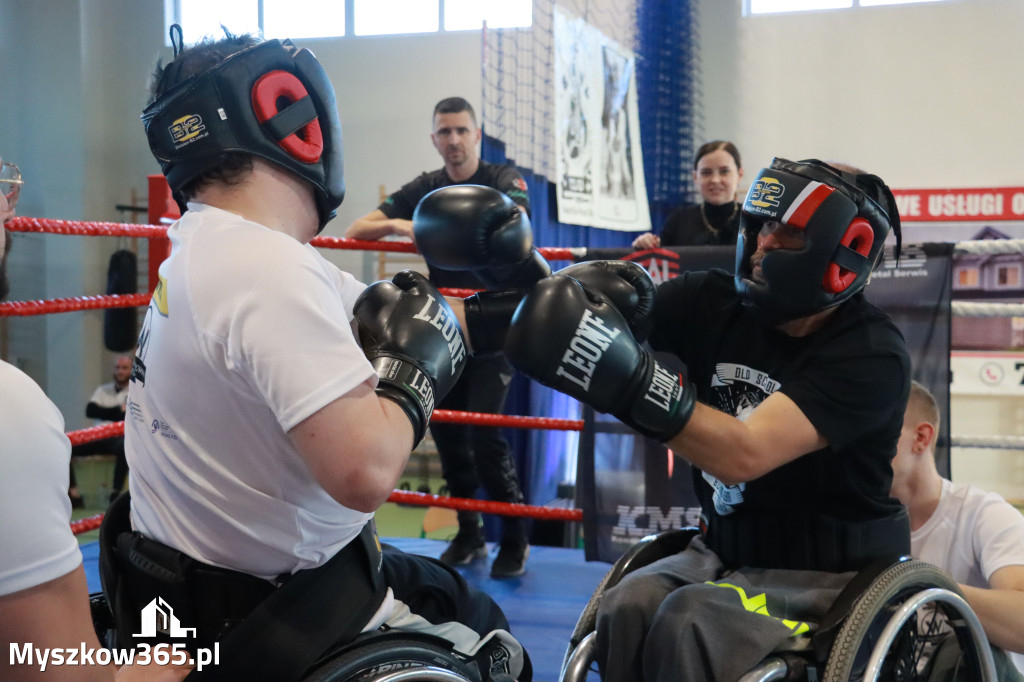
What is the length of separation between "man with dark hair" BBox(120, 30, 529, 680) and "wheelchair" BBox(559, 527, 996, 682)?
40cm

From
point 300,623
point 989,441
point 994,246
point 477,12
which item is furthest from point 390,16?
point 300,623

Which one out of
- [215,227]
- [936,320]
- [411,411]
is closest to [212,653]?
[411,411]

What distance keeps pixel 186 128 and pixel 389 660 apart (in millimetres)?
654

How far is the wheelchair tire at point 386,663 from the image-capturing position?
96 centimetres

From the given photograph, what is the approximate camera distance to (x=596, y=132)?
4402mm

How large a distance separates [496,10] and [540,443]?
12.3ft

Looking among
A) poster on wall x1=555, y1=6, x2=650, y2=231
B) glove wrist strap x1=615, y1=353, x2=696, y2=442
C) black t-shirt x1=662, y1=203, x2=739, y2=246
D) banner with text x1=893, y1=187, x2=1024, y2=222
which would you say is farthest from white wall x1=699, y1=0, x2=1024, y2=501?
glove wrist strap x1=615, y1=353, x2=696, y2=442

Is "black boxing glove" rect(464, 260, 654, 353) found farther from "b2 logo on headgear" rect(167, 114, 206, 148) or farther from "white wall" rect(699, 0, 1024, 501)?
"white wall" rect(699, 0, 1024, 501)

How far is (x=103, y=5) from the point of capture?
6480mm

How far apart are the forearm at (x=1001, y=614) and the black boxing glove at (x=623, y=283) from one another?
0.77 meters

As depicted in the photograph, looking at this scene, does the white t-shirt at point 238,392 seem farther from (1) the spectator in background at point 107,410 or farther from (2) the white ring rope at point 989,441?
(1) the spectator in background at point 107,410

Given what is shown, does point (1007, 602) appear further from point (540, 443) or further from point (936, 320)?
point (540, 443)

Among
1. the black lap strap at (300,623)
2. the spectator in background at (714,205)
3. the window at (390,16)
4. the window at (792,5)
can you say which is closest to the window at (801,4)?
the window at (792,5)

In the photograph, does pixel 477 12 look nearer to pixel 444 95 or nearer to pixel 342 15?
pixel 444 95
